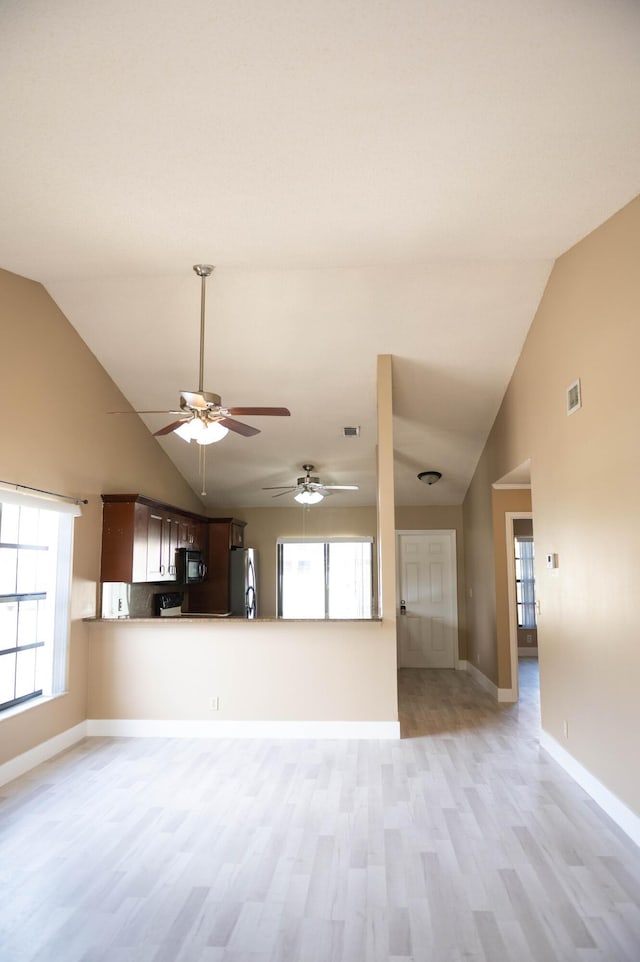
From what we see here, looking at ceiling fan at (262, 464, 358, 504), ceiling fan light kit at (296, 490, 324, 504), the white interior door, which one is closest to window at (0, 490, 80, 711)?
ceiling fan at (262, 464, 358, 504)

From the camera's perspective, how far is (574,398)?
4340 millimetres

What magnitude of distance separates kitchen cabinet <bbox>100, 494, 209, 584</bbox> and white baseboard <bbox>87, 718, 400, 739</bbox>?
1211mm

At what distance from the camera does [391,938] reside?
251 centimetres

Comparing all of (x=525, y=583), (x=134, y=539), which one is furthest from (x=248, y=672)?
(x=525, y=583)

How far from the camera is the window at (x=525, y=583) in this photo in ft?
35.8

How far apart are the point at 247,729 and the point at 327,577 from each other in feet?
14.6

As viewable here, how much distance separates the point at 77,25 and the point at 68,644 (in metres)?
4.22

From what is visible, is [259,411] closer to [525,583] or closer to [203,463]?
[203,463]

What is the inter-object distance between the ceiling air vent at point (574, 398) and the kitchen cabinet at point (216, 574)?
532 cm

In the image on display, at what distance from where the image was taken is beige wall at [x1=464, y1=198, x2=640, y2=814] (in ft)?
11.6

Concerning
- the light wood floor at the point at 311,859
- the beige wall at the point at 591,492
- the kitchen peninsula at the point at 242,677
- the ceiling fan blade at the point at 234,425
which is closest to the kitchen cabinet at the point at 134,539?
the kitchen peninsula at the point at 242,677

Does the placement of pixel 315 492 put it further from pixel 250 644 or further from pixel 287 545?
pixel 250 644

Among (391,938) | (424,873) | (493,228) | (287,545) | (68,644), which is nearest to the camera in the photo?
(391,938)

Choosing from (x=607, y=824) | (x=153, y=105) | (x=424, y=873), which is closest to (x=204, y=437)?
(x=153, y=105)
